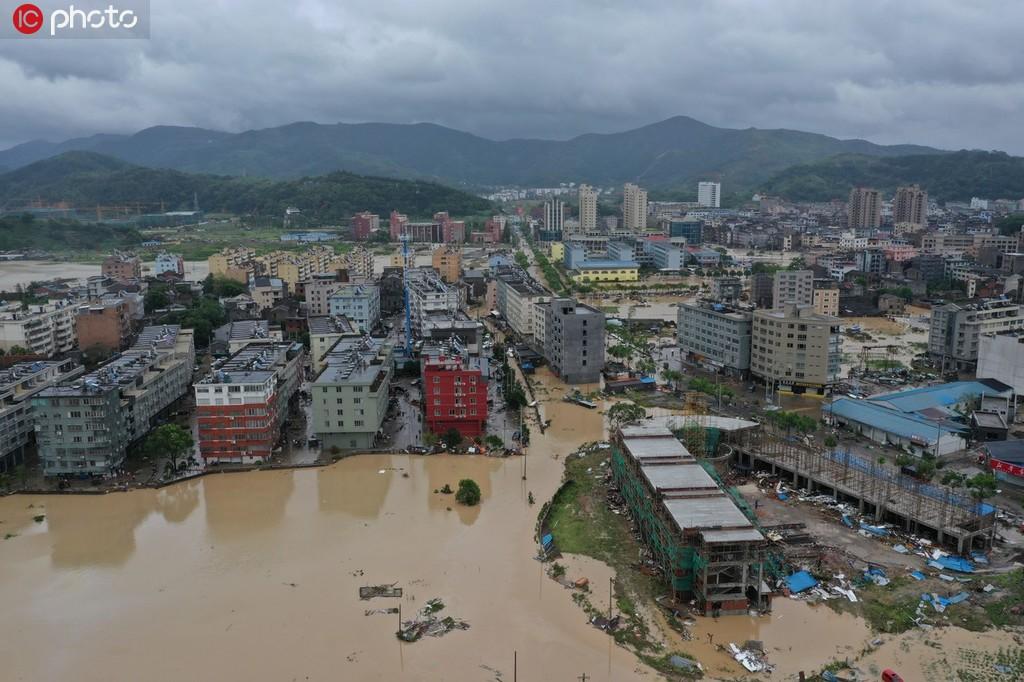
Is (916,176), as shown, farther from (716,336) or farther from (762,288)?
(716,336)

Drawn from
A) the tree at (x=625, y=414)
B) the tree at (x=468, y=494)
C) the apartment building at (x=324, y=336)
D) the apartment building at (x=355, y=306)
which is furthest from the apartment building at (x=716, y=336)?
the apartment building at (x=355, y=306)

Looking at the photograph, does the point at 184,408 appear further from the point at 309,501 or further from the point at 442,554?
the point at 442,554

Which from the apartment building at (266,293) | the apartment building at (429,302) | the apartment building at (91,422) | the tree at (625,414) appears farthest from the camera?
the apartment building at (266,293)

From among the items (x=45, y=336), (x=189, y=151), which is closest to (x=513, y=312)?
(x=45, y=336)

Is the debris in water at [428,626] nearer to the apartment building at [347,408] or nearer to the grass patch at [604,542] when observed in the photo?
the grass patch at [604,542]

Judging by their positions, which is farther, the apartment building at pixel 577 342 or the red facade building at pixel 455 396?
the apartment building at pixel 577 342

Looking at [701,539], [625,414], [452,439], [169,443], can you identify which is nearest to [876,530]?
[701,539]
